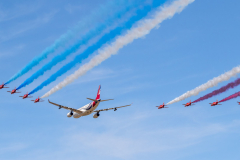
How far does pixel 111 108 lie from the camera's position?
89.0 metres

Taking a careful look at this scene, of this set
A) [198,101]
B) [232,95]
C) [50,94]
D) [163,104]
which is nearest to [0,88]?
[50,94]

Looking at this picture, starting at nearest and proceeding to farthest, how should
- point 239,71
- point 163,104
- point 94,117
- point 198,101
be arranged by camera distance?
point 239,71 < point 198,101 < point 163,104 < point 94,117

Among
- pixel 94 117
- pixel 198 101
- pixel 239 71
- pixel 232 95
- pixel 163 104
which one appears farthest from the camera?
pixel 94 117

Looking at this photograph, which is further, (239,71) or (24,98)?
(24,98)

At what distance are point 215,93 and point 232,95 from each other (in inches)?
148

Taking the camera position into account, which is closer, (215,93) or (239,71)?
(239,71)

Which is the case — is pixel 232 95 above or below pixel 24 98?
below

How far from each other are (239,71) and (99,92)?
122 ft

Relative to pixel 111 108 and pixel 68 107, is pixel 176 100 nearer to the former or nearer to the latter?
pixel 111 108

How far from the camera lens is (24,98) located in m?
86.4

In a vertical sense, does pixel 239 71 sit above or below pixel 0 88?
below

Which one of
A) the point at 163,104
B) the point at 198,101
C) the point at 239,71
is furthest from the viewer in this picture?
the point at 163,104

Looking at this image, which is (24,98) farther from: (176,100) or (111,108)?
(176,100)

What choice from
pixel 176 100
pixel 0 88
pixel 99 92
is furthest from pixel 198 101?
pixel 0 88
